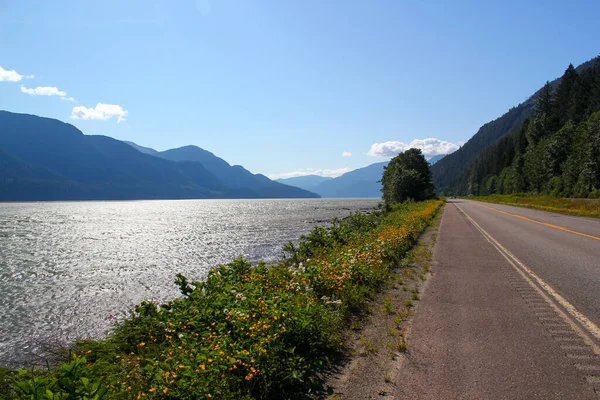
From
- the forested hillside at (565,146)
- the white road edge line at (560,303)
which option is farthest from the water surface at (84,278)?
the forested hillside at (565,146)

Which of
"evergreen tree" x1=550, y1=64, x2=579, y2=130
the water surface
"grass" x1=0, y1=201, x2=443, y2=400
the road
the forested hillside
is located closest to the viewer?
"grass" x1=0, y1=201, x2=443, y2=400

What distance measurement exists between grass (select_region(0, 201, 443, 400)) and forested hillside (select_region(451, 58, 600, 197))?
65.6 m

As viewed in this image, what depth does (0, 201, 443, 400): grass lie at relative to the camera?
4156 mm

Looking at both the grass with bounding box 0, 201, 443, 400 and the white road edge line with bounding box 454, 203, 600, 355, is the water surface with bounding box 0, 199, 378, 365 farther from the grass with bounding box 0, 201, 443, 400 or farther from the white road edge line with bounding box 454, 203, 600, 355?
the white road edge line with bounding box 454, 203, 600, 355

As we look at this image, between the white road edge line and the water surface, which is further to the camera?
the water surface

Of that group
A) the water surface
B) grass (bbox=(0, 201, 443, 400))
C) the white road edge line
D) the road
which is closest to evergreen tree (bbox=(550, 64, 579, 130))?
the water surface

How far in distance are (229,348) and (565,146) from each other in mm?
92557

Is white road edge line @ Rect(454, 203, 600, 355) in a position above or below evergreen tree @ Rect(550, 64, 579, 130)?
below

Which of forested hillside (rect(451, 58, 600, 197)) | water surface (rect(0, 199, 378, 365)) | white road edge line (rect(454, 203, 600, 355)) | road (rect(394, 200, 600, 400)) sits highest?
forested hillside (rect(451, 58, 600, 197))

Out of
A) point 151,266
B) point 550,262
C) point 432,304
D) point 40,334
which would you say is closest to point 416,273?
point 432,304

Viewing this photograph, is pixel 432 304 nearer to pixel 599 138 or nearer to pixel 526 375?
pixel 526 375

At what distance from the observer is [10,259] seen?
2716 centimetres

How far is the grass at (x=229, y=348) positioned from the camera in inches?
164

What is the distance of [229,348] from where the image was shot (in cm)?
505
